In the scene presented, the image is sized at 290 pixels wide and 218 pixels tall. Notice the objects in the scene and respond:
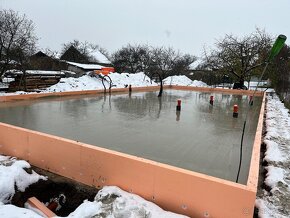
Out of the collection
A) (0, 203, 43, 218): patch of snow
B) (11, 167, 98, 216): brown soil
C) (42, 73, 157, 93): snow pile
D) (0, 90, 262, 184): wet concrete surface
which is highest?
(42, 73, 157, 93): snow pile

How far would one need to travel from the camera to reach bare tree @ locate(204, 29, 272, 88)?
53.1ft

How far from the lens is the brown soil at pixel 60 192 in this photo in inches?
110

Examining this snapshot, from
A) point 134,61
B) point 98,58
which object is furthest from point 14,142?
point 98,58

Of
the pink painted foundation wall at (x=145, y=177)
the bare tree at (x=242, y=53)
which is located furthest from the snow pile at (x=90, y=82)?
the pink painted foundation wall at (x=145, y=177)

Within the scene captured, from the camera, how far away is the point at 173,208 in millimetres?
2424

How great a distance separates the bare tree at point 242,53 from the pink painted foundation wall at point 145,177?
13.9 metres

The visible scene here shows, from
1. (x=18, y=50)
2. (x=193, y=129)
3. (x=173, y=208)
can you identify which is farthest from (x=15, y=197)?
(x=18, y=50)

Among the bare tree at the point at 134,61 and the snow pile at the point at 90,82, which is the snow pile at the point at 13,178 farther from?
the bare tree at the point at 134,61

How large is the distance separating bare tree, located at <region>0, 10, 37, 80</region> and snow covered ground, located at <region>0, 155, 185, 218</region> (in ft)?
33.8

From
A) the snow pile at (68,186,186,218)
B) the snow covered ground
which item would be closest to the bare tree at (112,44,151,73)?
the snow covered ground

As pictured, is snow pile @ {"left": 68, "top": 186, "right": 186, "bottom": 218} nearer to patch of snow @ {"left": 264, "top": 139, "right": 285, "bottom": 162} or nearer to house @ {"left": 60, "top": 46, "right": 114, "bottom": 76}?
patch of snow @ {"left": 264, "top": 139, "right": 285, "bottom": 162}

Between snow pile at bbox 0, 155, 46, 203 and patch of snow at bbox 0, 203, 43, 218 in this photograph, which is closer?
patch of snow at bbox 0, 203, 43, 218

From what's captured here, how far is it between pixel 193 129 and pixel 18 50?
33.0ft

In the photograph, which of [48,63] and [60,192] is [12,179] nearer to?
[60,192]
